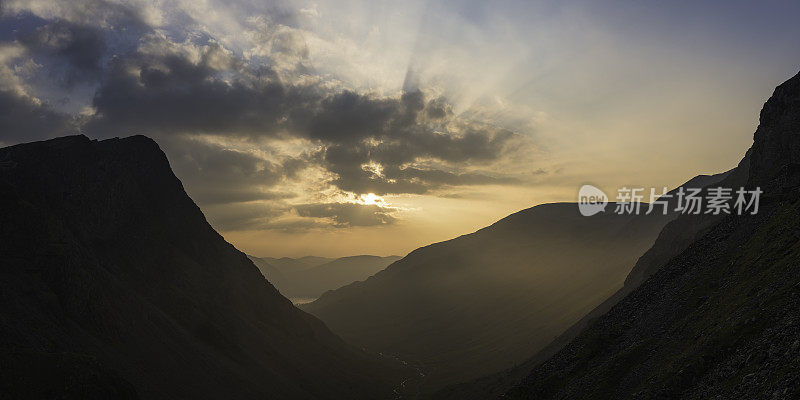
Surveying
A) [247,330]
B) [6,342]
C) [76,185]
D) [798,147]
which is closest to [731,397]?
[798,147]

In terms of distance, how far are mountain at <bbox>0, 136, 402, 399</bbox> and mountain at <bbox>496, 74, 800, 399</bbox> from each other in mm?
85761

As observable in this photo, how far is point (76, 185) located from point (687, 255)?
166 meters

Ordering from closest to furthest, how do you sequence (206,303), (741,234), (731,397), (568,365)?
(731,397) < (568,365) < (741,234) < (206,303)

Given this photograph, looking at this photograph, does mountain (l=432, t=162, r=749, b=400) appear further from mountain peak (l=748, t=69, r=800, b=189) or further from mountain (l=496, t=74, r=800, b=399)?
mountain (l=496, t=74, r=800, b=399)

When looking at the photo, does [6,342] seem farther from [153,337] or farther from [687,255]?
[687,255]

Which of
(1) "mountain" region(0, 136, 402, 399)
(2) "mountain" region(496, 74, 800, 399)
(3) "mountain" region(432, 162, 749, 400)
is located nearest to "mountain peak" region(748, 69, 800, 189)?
(2) "mountain" region(496, 74, 800, 399)

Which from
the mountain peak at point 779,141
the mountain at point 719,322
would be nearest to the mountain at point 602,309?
the mountain peak at point 779,141

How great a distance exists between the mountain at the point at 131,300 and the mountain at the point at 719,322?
Result: 8576 cm

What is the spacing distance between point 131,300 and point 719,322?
134046mm

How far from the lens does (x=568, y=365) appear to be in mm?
61969

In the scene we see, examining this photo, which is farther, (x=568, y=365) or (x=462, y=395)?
(x=462, y=395)

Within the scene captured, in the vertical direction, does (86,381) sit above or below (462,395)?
above

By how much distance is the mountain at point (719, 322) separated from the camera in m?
32.9

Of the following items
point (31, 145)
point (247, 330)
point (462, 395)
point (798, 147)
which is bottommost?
point (462, 395)
